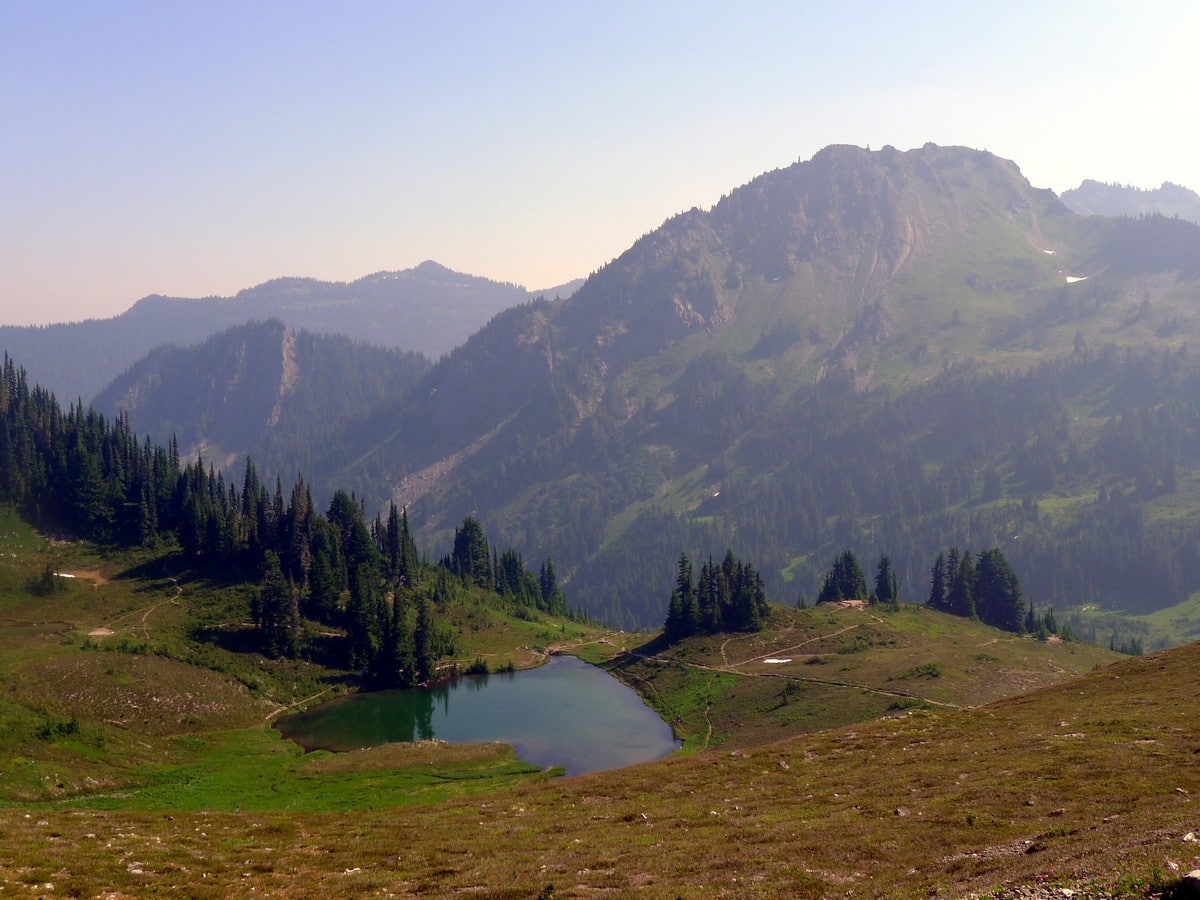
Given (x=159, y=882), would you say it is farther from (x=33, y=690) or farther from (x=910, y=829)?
(x=33, y=690)

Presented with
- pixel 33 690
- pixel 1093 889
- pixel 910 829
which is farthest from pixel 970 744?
pixel 33 690

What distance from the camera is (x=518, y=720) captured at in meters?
134

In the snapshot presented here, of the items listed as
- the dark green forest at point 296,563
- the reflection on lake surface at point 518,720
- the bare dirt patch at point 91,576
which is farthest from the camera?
the bare dirt patch at point 91,576

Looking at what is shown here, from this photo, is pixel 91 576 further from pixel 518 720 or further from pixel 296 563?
pixel 518 720

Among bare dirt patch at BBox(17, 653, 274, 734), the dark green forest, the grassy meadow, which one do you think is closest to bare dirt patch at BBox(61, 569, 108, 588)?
the grassy meadow

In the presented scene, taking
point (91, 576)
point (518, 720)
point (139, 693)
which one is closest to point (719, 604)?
point (518, 720)

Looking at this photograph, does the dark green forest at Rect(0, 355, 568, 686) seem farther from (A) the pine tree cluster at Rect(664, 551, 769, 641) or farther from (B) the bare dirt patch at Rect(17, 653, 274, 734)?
(A) the pine tree cluster at Rect(664, 551, 769, 641)

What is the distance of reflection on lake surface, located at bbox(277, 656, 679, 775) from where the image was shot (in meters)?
116

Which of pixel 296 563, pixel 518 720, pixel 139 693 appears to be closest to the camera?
pixel 139 693

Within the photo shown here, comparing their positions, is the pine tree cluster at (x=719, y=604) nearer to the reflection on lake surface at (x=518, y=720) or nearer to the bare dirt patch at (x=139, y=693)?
the reflection on lake surface at (x=518, y=720)

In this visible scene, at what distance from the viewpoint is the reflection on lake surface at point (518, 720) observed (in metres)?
116

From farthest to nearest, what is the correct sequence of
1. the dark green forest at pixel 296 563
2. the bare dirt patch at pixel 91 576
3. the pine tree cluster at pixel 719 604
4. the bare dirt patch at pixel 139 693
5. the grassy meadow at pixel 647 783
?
the pine tree cluster at pixel 719 604, the bare dirt patch at pixel 91 576, the dark green forest at pixel 296 563, the bare dirt patch at pixel 139 693, the grassy meadow at pixel 647 783

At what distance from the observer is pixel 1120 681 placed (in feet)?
263

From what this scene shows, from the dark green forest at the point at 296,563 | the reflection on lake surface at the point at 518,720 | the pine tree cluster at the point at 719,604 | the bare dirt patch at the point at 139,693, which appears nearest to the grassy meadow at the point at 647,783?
the bare dirt patch at the point at 139,693
